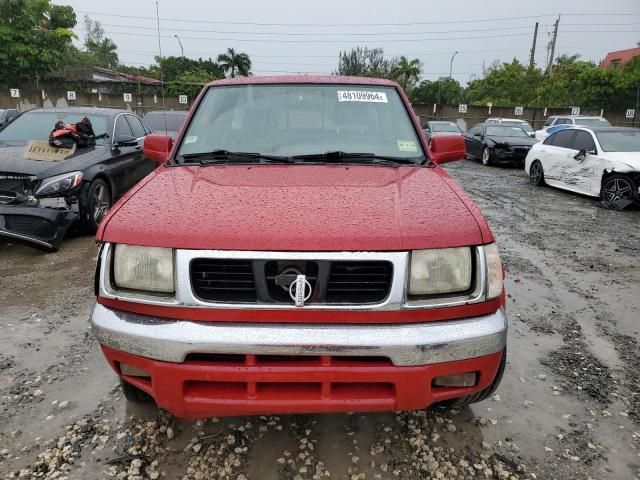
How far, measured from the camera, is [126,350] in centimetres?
188

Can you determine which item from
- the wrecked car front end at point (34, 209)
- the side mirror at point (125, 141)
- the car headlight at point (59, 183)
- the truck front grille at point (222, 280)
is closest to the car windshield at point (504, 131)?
the side mirror at point (125, 141)

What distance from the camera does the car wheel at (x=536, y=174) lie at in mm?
10438

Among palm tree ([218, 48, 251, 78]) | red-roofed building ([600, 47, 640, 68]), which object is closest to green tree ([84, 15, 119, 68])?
palm tree ([218, 48, 251, 78])

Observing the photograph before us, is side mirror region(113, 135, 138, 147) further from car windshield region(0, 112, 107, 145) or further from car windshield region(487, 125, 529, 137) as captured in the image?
car windshield region(487, 125, 529, 137)

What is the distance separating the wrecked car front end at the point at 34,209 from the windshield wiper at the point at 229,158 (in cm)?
288

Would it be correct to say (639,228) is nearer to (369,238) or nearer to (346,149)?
(346,149)

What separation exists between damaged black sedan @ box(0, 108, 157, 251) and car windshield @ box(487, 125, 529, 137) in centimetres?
1147

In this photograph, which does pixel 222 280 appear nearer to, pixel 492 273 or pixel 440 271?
pixel 440 271

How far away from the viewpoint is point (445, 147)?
10.6 ft

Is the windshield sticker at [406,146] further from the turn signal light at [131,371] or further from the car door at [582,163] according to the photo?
the car door at [582,163]

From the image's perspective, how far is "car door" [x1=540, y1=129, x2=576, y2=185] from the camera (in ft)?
31.4

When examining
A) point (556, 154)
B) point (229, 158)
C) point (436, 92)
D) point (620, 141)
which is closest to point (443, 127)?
point (556, 154)

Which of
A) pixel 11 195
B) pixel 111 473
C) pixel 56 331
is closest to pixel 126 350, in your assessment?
pixel 111 473

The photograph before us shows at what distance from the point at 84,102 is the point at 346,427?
34.6 metres
